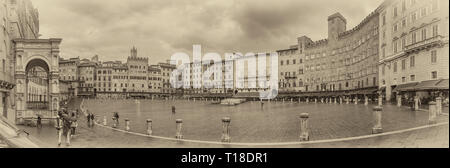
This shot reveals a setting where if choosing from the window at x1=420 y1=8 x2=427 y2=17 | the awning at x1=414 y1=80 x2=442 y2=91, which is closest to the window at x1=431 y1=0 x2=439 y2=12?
the window at x1=420 y1=8 x2=427 y2=17

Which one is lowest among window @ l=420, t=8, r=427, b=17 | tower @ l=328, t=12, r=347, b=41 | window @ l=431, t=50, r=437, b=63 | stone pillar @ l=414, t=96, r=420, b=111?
stone pillar @ l=414, t=96, r=420, b=111

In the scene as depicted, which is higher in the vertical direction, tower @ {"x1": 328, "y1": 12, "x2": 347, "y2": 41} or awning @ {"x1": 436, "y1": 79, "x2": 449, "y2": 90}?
tower @ {"x1": 328, "y1": 12, "x2": 347, "y2": 41}

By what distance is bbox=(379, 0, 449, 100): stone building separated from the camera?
322 inches

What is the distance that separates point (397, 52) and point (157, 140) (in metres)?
10.5

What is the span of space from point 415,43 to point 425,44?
772mm

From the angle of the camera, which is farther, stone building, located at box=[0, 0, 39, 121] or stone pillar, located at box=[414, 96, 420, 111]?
stone building, located at box=[0, 0, 39, 121]

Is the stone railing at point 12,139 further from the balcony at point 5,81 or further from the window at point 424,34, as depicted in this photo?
the window at point 424,34

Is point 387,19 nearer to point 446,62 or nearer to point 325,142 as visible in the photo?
point 446,62

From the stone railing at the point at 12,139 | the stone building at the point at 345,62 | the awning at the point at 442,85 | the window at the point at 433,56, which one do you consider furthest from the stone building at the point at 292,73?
the stone railing at the point at 12,139

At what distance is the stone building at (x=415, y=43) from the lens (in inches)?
322

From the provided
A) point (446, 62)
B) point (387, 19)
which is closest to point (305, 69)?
point (387, 19)

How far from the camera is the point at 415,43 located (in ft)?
30.5

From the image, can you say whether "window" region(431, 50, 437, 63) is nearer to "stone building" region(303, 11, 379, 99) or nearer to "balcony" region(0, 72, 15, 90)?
"balcony" region(0, 72, 15, 90)
